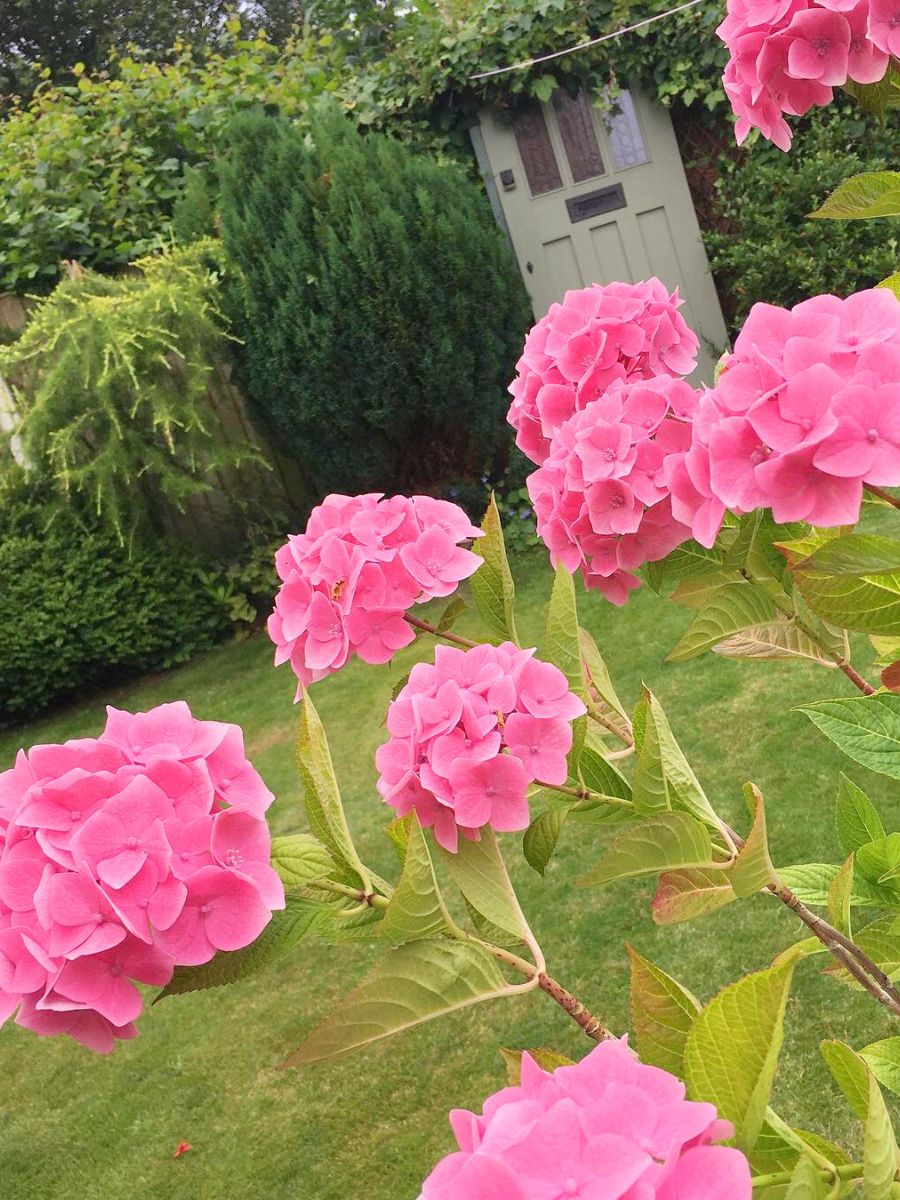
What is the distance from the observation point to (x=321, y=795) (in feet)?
2.20

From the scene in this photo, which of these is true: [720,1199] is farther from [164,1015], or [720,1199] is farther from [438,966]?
[164,1015]

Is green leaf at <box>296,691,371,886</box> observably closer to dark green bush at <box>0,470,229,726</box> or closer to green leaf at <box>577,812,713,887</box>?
green leaf at <box>577,812,713,887</box>

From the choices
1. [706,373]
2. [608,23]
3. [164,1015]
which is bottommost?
[164,1015]

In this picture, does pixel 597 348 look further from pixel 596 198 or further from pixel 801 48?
pixel 596 198

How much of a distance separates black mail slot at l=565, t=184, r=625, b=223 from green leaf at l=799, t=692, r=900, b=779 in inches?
228

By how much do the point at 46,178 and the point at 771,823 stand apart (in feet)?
16.9

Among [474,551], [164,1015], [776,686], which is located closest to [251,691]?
[164,1015]

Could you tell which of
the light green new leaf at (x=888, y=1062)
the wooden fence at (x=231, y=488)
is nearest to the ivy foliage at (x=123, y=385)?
the wooden fence at (x=231, y=488)

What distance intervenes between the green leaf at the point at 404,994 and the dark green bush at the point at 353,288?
4.55 metres

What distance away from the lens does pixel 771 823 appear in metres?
2.58

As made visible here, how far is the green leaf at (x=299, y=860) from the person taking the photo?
0.67 meters

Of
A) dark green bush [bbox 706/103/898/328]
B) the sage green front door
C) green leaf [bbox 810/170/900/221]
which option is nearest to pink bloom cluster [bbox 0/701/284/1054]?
green leaf [bbox 810/170/900/221]

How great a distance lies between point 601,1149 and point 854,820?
2.20 feet

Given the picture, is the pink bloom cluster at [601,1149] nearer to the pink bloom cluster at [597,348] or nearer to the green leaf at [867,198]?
the pink bloom cluster at [597,348]
